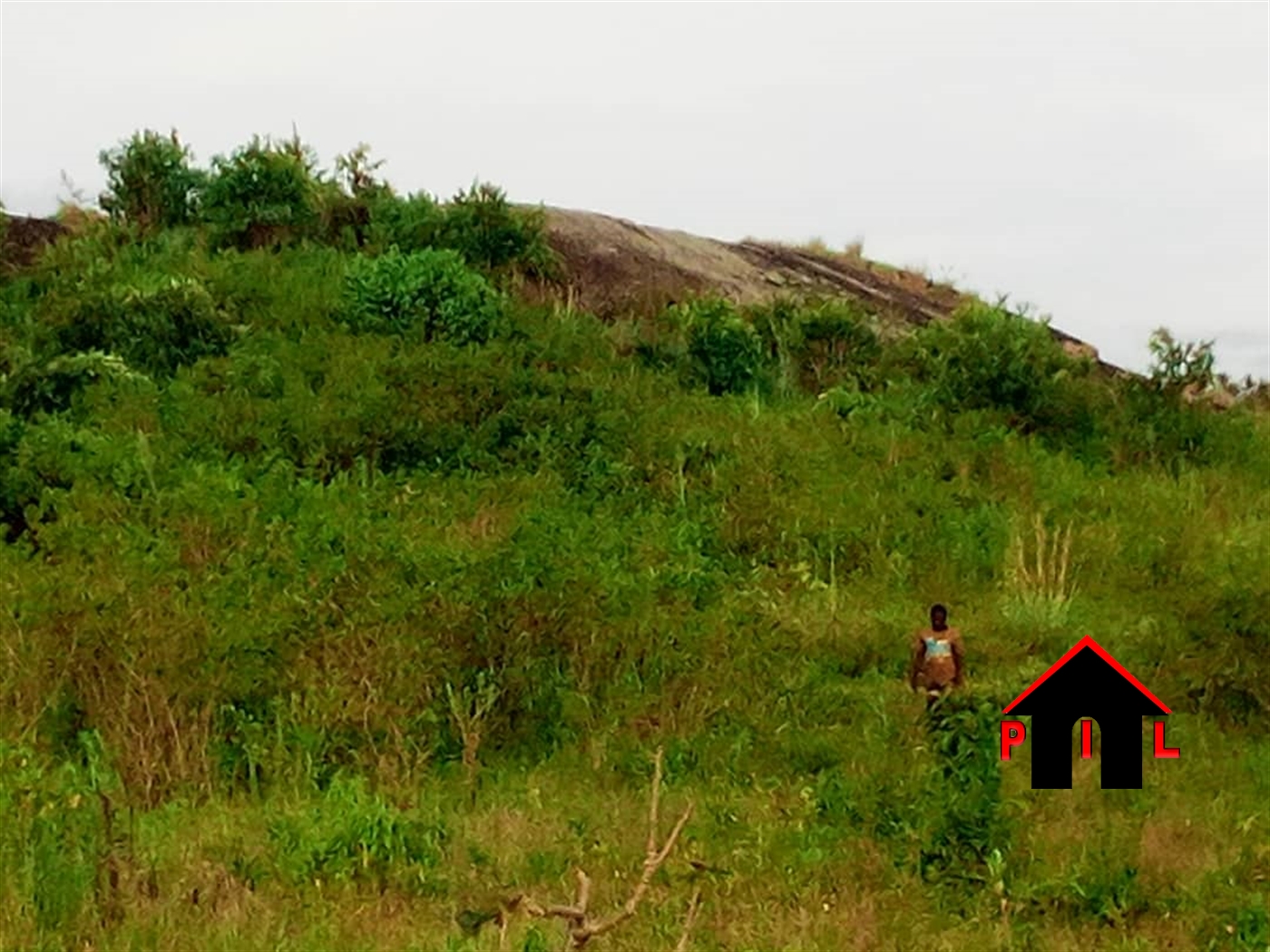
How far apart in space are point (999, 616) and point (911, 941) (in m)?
4.81

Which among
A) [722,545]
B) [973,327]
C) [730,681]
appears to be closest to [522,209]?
[973,327]

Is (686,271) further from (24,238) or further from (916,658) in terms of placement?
(916,658)

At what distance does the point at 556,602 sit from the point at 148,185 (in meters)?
11.2

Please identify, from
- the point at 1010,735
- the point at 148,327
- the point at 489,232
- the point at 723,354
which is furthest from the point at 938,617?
the point at 489,232

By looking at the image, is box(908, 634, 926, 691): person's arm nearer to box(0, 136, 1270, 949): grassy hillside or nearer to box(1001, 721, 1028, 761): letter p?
box(0, 136, 1270, 949): grassy hillside

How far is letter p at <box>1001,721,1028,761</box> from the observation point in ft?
21.1

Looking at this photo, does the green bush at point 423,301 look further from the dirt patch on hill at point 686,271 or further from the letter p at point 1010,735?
the letter p at point 1010,735

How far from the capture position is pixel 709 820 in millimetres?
6254

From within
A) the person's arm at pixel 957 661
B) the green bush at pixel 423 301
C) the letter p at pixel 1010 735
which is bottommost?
the letter p at pixel 1010 735

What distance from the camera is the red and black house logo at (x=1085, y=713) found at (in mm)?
5469

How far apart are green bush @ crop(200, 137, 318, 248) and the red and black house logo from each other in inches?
483

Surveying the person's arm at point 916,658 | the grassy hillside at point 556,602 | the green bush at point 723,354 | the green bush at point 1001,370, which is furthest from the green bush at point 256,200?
the person's arm at point 916,658

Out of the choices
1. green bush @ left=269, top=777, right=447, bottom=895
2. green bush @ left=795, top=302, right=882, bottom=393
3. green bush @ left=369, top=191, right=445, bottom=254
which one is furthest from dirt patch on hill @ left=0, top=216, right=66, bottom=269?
green bush @ left=269, top=777, right=447, bottom=895

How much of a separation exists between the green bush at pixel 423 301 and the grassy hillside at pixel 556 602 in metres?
0.05
